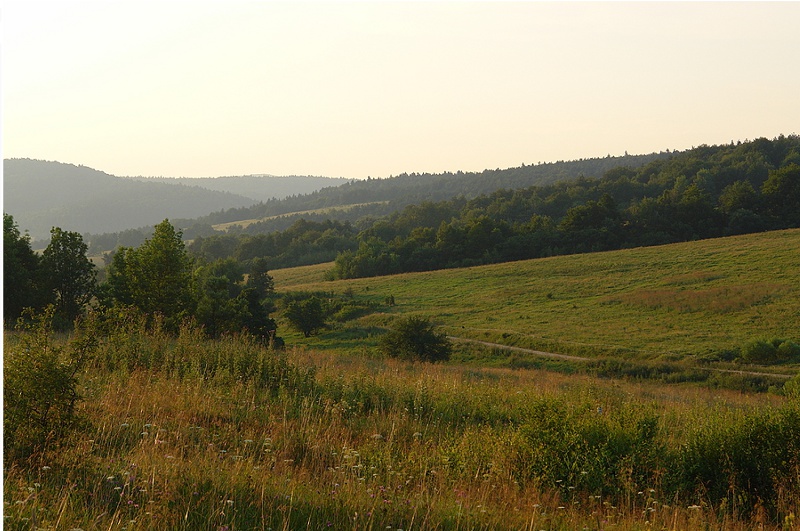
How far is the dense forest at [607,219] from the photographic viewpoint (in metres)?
81.2

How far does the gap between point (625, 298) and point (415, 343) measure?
21917 mm

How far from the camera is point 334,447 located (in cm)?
689

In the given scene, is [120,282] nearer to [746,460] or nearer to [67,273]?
[67,273]

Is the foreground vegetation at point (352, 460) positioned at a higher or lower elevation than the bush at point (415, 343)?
higher

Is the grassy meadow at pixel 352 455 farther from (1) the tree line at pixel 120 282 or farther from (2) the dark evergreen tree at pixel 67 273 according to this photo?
(2) the dark evergreen tree at pixel 67 273

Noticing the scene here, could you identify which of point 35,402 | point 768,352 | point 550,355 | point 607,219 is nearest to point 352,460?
point 35,402

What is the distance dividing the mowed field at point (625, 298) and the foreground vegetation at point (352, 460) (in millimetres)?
32834

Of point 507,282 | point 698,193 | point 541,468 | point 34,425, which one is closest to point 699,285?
point 507,282

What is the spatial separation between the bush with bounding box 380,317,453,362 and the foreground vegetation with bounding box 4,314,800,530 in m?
30.3

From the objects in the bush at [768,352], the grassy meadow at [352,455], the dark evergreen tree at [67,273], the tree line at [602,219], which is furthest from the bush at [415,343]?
the tree line at [602,219]

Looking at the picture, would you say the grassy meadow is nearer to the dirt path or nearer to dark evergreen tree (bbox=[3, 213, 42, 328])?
dark evergreen tree (bbox=[3, 213, 42, 328])

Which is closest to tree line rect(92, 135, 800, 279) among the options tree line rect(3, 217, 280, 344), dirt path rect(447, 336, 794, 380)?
dirt path rect(447, 336, 794, 380)

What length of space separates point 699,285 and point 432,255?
1602 inches

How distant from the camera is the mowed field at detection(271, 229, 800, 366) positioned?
138 feet
